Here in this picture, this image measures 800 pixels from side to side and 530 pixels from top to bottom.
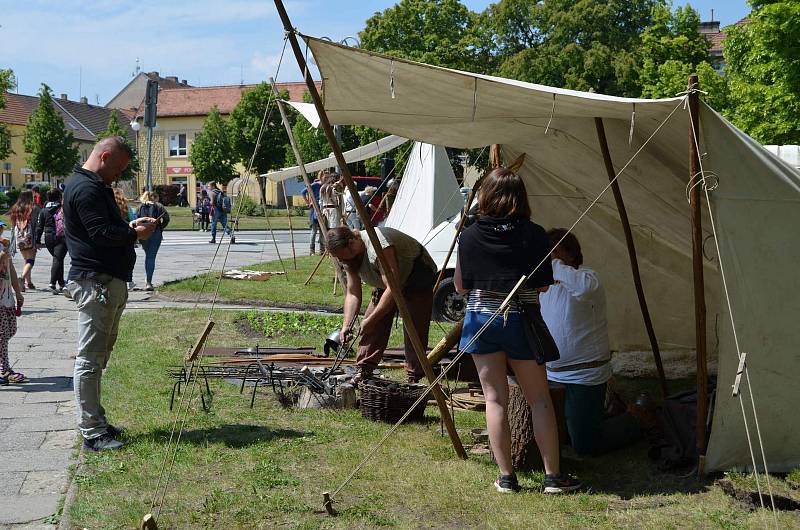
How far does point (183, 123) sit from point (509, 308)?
65.3 meters

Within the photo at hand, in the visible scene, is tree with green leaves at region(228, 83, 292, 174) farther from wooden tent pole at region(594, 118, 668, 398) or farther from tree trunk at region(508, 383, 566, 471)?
tree trunk at region(508, 383, 566, 471)

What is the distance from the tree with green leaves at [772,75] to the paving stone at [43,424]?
63.1ft

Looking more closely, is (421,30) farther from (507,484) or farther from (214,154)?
(507,484)

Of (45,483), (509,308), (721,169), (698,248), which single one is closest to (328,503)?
(509,308)

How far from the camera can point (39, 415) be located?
653 cm

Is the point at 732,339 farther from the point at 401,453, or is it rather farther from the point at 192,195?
the point at 192,195

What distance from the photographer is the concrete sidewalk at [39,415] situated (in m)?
4.68

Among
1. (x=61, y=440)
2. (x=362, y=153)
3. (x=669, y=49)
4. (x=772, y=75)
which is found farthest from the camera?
(x=669, y=49)

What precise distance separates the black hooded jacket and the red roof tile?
61.5m

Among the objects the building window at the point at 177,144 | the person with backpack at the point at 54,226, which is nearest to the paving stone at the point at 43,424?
the person with backpack at the point at 54,226

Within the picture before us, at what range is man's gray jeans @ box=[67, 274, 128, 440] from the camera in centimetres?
542

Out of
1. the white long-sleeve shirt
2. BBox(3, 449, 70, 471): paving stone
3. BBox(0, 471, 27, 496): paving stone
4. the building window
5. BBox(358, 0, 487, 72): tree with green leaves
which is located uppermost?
BBox(358, 0, 487, 72): tree with green leaves

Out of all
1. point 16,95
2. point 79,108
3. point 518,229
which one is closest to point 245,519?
point 518,229

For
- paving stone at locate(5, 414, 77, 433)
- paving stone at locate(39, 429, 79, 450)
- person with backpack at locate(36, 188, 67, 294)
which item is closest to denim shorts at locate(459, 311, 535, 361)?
paving stone at locate(39, 429, 79, 450)
